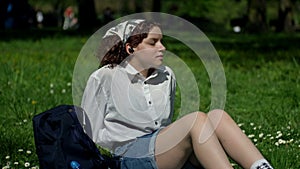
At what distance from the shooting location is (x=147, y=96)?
4902 millimetres

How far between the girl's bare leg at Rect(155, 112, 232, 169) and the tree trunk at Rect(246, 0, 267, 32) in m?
23.7

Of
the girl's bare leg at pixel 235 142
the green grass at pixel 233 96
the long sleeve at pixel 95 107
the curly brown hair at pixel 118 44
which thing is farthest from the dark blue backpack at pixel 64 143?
the green grass at pixel 233 96

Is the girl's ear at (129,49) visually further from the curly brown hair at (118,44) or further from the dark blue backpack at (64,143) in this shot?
the dark blue backpack at (64,143)

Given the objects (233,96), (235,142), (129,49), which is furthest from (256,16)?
(235,142)

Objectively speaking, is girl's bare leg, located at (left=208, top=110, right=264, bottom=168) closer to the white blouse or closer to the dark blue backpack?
the white blouse

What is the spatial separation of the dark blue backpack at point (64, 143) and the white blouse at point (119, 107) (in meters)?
0.32

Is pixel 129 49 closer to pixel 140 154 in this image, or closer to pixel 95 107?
pixel 95 107

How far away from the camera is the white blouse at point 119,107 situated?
481 centimetres

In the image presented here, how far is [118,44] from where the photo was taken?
16.1 feet

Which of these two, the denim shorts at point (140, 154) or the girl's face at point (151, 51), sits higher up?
the girl's face at point (151, 51)

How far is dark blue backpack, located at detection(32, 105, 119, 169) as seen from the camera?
4414mm

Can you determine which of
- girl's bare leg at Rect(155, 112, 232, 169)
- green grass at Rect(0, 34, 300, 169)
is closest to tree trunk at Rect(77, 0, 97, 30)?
green grass at Rect(0, 34, 300, 169)

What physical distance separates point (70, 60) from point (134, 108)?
8.46m

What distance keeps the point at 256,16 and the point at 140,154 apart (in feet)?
80.1
